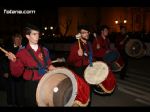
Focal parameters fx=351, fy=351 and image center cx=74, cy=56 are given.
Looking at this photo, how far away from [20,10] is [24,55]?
49.0m

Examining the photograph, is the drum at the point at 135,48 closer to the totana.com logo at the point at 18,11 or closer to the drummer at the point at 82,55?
the drummer at the point at 82,55

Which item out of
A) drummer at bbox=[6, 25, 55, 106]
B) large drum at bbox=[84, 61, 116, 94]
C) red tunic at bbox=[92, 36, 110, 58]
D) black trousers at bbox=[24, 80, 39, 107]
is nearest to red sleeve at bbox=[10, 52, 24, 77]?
drummer at bbox=[6, 25, 55, 106]

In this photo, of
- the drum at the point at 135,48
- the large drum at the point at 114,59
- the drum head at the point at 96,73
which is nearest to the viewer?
the drum head at the point at 96,73

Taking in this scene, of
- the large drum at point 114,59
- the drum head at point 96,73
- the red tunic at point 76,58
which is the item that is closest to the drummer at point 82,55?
the red tunic at point 76,58

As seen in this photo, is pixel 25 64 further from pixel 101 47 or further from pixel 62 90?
pixel 101 47

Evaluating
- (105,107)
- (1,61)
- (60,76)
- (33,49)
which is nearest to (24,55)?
(33,49)

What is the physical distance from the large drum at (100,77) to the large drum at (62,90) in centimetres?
132

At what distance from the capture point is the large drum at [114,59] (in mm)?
8555

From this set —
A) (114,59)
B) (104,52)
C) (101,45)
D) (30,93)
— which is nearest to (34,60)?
(30,93)

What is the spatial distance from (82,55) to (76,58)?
123 mm

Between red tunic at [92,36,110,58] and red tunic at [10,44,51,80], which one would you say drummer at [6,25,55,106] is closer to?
red tunic at [10,44,51,80]

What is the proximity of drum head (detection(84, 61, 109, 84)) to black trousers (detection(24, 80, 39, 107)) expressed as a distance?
1.48 metres

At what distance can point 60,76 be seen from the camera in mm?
5059

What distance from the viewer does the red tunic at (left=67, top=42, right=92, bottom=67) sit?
6395 millimetres
